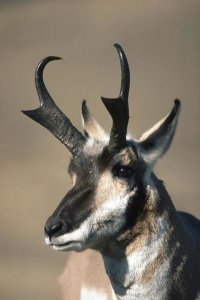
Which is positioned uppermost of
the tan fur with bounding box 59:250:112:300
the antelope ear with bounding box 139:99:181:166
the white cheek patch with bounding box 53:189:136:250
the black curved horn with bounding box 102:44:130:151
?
the black curved horn with bounding box 102:44:130:151

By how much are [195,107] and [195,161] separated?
1.09m

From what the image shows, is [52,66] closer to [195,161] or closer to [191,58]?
[191,58]

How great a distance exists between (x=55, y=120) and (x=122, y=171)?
1.69ft

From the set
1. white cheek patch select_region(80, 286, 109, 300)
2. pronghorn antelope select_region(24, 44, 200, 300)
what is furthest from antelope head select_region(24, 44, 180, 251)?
white cheek patch select_region(80, 286, 109, 300)

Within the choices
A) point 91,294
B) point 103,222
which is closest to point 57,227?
point 103,222

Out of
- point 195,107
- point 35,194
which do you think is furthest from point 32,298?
point 195,107

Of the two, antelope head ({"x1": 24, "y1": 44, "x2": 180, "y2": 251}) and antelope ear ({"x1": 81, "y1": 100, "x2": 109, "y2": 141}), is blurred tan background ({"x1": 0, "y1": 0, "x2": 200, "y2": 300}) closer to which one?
antelope ear ({"x1": 81, "y1": 100, "x2": 109, "y2": 141})

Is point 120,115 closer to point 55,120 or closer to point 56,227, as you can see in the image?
point 55,120

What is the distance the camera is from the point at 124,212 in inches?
192

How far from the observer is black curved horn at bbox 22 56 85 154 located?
5059 millimetres

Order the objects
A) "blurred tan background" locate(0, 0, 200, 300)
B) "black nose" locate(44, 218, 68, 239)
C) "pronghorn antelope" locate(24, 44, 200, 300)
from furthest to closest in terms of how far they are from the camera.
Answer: "blurred tan background" locate(0, 0, 200, 300) → "pronghorn antelope" locate(24, 44, 200, 300) → "black nose" locate(44, 218, 68, 239)

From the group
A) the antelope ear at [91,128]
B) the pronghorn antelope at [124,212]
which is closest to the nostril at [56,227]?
the pronghorn antelope at [124,212]

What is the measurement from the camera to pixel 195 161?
10984mm

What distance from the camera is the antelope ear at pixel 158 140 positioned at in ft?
16.6
